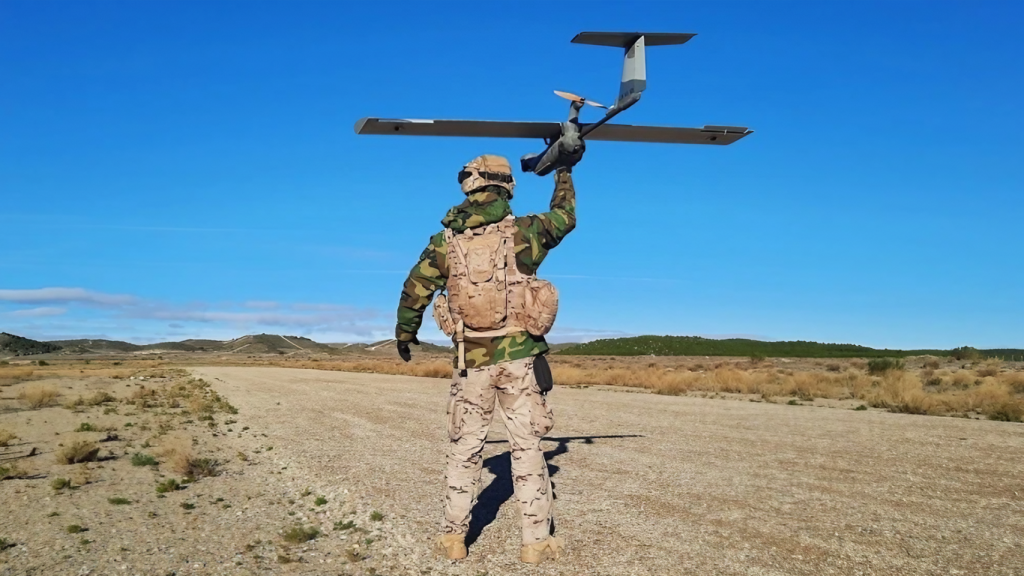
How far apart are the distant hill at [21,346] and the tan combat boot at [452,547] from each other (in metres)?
162

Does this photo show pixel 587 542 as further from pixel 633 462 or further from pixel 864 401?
pixel 864 401

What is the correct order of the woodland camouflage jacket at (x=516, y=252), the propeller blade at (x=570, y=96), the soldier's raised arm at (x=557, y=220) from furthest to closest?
the propeller blade at (x=570, y=96)
the soldier's raised arm at (x=557, y=220)
the woodland camouflage jacket at (x=516, y=252)

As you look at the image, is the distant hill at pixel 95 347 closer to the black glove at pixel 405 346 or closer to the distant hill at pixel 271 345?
the distant hill at pixel 271 345

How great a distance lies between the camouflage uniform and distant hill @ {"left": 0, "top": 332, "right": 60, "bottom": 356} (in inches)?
6378

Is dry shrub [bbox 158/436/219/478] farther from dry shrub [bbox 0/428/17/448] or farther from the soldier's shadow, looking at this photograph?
dry shrub [bbox 0/428/17/448]

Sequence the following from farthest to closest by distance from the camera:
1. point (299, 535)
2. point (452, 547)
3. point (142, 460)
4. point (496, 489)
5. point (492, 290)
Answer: point (142, 460) → point (496, 489) → point (299, 535) → point (492, 290) → point (452, 547)

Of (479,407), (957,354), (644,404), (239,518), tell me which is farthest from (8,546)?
(957,354)

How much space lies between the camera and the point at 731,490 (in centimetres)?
809

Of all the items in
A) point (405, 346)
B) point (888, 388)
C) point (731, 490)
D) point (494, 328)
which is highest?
point (494, 328)

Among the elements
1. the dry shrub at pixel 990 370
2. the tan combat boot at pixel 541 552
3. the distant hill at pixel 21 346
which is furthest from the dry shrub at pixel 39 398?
the distant hill at pixel 21 346

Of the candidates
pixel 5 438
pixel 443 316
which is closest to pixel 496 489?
pixel 443 316

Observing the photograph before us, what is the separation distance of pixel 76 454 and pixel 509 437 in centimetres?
894

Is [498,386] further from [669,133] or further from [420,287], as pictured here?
[669,133]

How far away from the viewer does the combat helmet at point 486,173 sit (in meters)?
6.11
